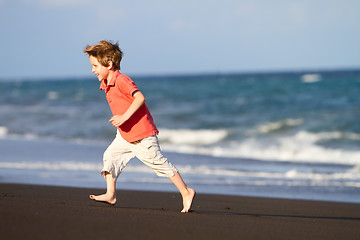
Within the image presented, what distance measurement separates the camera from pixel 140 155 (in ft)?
13.7

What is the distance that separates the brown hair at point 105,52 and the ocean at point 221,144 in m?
3.10

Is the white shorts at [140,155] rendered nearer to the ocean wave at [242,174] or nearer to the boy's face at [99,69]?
the boy's face at [99,69]

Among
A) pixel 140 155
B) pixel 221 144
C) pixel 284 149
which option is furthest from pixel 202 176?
pixel 221 144

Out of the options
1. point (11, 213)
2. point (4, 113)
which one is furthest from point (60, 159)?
point (4, 113)

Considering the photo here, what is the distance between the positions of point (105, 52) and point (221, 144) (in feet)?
33.9

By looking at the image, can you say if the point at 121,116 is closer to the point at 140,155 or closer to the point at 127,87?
the point at 127,87

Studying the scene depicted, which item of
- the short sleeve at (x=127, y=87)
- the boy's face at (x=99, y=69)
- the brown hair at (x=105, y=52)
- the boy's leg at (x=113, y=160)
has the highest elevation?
the brown hair at (x=105, y=52)

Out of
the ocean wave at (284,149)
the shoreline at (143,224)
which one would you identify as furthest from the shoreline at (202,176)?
the shoreline at (143,224)

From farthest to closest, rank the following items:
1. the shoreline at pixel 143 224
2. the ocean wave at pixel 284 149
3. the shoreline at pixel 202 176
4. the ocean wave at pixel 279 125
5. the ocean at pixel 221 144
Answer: the ocean wave at pixel 279 125 → the ocean wave at pixel 284 149 → the ocean at pixel 221 144 → the shoreline at pixel 202 176 → the shoreline at pixel 143 224

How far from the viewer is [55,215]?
328 centimetres

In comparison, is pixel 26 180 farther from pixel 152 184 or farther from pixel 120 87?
pixel 120 87

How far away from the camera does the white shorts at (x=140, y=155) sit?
4129mm

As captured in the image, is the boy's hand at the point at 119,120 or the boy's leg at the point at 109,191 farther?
the boy's leg at the point at 109,191

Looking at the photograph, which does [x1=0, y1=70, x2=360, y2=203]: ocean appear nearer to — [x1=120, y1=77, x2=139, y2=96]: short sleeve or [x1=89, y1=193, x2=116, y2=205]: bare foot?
[x1=89, y1=193, x2=116, y2=205]: bare foot
